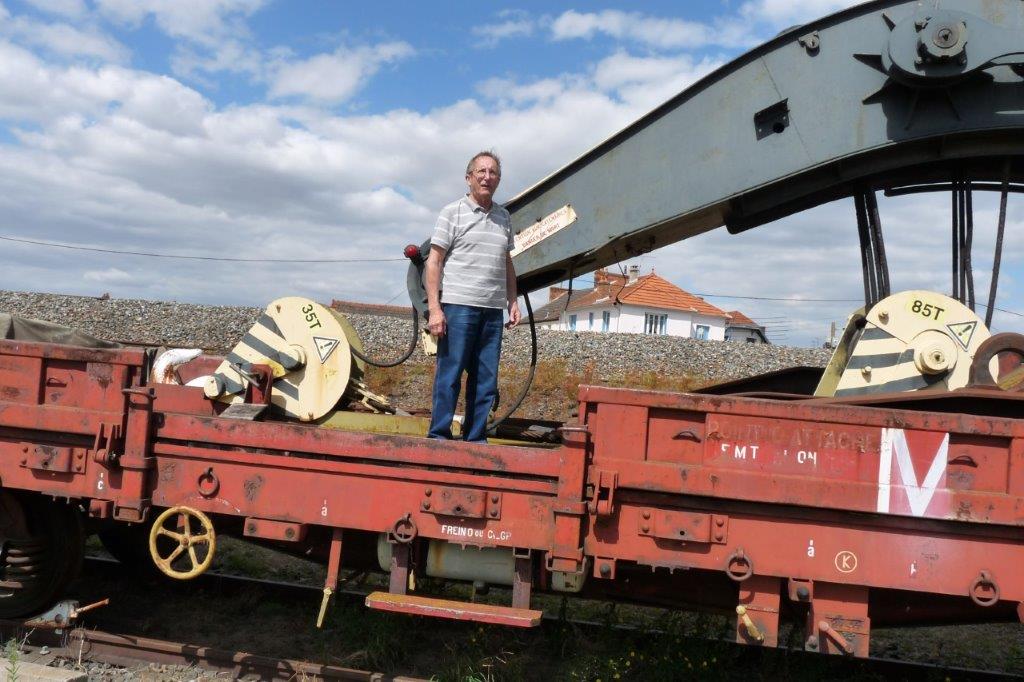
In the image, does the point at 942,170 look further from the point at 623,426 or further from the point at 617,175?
the point at 623,426

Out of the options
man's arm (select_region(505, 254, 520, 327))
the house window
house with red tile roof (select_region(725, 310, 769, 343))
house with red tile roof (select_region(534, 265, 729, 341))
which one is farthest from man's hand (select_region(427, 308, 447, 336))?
A: the house window

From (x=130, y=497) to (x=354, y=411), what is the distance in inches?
56.0

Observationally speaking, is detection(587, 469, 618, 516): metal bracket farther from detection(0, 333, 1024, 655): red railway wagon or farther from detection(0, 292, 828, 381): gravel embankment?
detection(0, 292, 828, 381): gravel embankment

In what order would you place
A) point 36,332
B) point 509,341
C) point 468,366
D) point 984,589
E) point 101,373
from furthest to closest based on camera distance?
1. point 509,341
2. point 36,332
3. point 468,366
4. point 101,373
5. point 984,589

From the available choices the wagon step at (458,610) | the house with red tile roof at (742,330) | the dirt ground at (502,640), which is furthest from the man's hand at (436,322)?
the house with red tile roof at (742,330)

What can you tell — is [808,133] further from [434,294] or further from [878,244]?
[434,294]

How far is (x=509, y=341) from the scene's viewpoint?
14.4 meters

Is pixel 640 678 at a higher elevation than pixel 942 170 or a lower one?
lower

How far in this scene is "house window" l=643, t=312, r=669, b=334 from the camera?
44.8 m

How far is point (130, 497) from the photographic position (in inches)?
148

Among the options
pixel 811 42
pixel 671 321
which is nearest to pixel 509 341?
pixel 811 42

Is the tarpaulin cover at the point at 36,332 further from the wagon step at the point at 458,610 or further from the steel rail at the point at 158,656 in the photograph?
the wagon step at the point at 458,610

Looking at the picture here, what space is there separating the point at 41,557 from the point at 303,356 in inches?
69.2

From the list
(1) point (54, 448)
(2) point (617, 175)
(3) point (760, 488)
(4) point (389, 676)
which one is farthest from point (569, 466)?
(1) point (54, 448)
